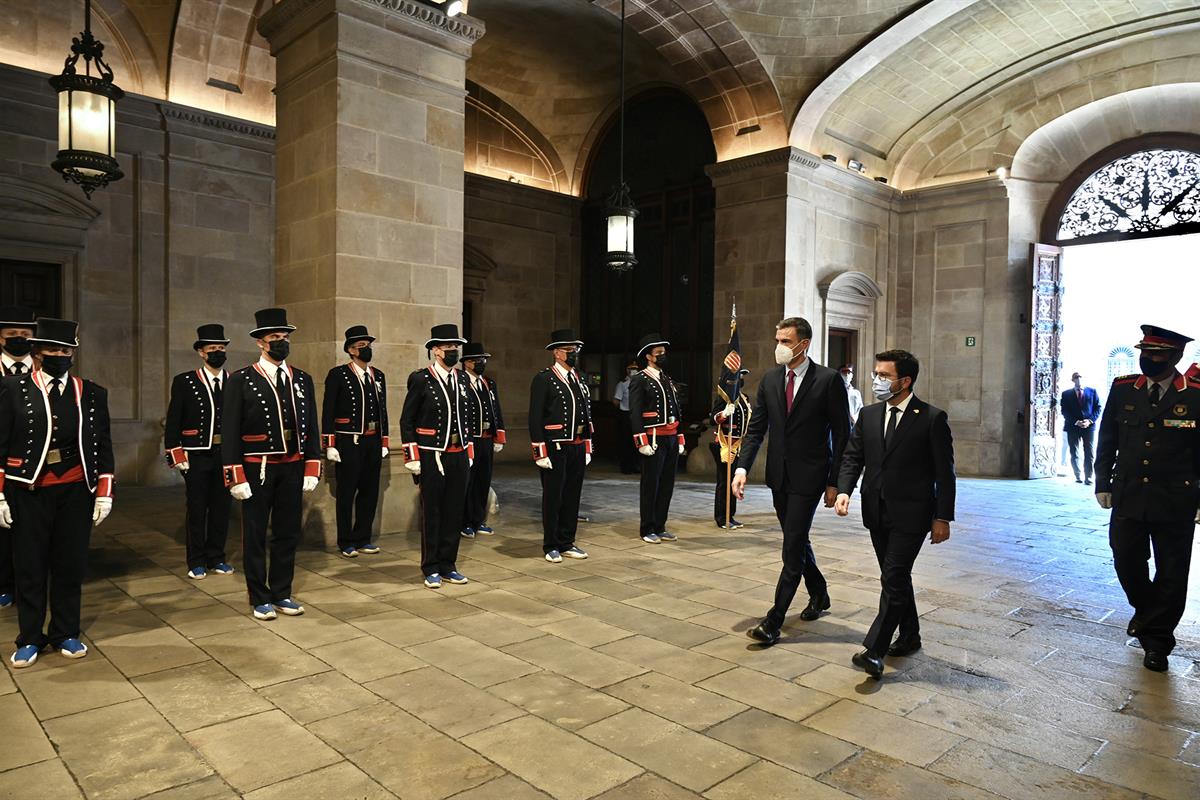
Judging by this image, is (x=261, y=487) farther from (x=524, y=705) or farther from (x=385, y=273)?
(x=385, y=273)

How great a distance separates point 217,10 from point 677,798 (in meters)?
11.3

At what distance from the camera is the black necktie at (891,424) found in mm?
4164

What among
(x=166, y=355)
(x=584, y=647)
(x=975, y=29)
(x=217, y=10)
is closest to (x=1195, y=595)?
(x=584, y=647)

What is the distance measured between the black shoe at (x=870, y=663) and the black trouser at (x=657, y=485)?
3568 mm

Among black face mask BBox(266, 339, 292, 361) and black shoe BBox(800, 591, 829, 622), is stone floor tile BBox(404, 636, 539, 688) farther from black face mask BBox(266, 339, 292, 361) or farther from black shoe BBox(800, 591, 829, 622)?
black face mask BBox(266, 339, 292, 361)

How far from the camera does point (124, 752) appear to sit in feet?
10.3

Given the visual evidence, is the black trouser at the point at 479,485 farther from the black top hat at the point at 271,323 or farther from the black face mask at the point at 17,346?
the black face mask at the point at 17,346

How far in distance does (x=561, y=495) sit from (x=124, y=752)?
400 centimetres

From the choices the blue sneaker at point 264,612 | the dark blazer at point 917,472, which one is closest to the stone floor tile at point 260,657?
the blue sneaker at point 264,612

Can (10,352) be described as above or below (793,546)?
above

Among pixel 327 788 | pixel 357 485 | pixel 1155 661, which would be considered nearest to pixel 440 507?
pixel 357 485

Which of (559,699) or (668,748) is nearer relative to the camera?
(668,748)

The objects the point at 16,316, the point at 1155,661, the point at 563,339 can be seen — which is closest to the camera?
the point at 1155,661

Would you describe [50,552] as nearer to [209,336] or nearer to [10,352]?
[10,352]
